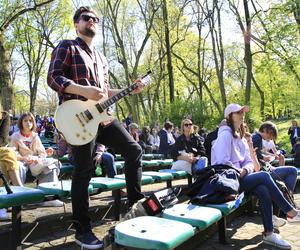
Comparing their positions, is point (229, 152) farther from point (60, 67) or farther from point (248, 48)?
point (248, 48)

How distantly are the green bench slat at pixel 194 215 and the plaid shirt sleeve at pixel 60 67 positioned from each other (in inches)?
58.9

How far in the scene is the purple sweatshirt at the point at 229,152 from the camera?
204 inches

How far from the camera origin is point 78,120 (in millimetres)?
3559

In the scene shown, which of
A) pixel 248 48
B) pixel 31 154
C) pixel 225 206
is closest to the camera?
pixel 225 206

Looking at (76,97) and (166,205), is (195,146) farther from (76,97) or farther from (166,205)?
(76,97)

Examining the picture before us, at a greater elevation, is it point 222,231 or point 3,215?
point 3,215

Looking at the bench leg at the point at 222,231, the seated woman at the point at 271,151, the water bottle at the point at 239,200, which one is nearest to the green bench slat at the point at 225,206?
the water bottle at the point at 239,200

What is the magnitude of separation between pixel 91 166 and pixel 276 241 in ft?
7.62

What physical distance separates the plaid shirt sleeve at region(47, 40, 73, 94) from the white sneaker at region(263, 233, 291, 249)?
285 cm

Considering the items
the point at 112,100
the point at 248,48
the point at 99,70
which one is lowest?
the point at 112,100

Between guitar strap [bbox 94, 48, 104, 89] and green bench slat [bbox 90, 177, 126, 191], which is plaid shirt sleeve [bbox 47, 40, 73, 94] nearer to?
guitar strap [bbox 94, 48, 104, 89]

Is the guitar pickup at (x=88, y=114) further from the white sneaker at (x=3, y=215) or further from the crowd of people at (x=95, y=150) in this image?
the white sneaker at (x=3, y=215)

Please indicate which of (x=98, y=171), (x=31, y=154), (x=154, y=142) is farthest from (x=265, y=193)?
(x=154, y=142)

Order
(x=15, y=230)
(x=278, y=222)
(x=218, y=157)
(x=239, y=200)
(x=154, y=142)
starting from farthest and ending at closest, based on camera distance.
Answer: (x=154, y=142) → (x=218, y=157) → (x=278, y=222) → (x=239, y=200) → (x=15, y=230)
